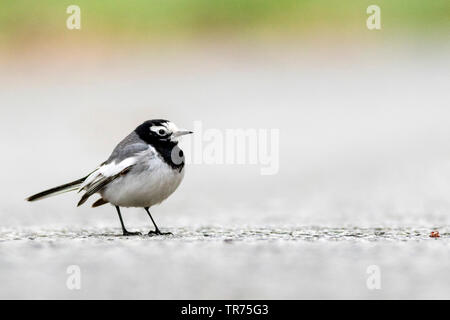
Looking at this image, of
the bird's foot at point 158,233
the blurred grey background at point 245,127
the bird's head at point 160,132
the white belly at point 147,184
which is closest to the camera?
the blurred grey background at point 245,127

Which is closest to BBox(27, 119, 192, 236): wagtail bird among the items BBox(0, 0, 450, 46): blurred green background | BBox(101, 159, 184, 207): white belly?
BBox(101, 159, 184, 207): white belly

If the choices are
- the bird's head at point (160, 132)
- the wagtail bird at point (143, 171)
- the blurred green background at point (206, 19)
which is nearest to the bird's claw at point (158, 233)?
the wagtail bird at point (143, 171)

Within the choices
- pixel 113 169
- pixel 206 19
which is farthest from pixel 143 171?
pixel 206 19

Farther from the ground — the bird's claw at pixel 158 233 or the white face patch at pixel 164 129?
the white face patch at pixel 164 129

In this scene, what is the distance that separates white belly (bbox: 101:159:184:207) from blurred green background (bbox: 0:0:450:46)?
1289 centimetres

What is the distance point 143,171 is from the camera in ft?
22.8

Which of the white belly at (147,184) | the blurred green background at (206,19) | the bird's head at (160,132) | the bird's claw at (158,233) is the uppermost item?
the blurred green background at (206,19)

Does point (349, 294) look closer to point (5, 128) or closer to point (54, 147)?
point (54, 147)

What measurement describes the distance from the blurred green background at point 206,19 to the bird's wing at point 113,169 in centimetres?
1261

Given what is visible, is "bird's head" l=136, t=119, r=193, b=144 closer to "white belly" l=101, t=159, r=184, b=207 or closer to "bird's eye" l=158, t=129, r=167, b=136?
"bird's eye" l=158, t=129, r=167, b=136

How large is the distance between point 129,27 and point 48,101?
349 centimetres

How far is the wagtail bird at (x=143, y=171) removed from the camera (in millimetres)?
6941

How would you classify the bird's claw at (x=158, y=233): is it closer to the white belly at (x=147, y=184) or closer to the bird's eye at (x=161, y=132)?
the white belly at (x=147, y=184)

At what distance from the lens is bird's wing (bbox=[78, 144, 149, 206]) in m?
7.05
